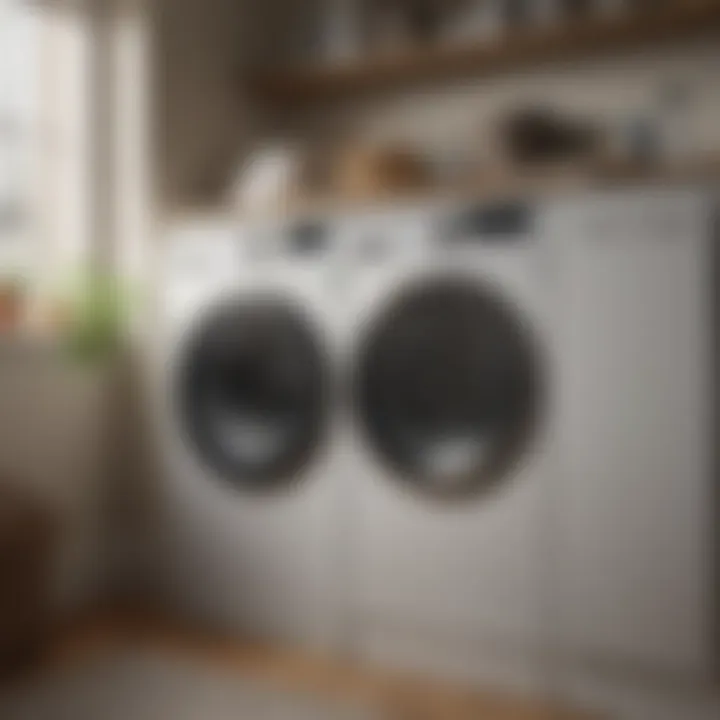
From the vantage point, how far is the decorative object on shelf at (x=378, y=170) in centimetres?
273

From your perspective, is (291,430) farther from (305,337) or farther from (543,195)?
(543,195)

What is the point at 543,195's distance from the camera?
2191 mm

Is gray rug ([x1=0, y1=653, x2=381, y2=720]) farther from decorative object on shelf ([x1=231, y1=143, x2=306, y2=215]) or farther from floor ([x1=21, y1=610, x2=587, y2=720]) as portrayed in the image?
decorative object on shelf ([x1=231, y1=143, x2=306, y2=215])

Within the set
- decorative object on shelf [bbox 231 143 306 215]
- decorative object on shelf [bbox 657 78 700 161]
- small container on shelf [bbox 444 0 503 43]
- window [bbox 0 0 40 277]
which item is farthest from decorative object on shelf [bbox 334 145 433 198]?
window [bbox 0 0 40 277]

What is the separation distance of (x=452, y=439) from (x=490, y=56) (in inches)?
46.3

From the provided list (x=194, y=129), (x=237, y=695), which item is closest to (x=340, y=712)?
(x=237, y=695)

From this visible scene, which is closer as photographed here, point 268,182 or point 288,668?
point 288,668

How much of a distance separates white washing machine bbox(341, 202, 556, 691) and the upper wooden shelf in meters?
0.70

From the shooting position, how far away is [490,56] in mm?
2838

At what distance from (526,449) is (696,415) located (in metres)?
0.36

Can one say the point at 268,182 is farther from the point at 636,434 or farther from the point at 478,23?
the point at 636,434

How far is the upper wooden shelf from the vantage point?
257cm

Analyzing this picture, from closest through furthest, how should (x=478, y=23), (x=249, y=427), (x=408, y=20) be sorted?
(x=249, y=427) < (x=478, y=23) < (x=408, y=20)

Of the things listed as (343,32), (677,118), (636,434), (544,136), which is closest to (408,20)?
(343,32)
